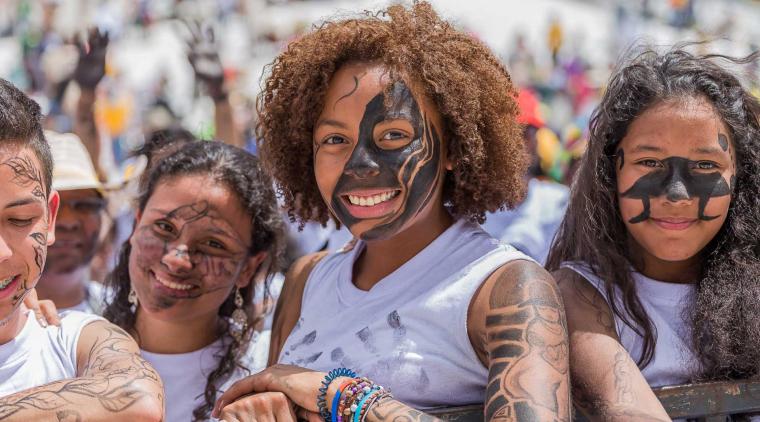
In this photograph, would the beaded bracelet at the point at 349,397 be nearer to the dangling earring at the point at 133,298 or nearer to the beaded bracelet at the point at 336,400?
the beaded bracelet at the point at 336,400

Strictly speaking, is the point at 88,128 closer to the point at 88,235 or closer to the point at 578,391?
the point at 88,235

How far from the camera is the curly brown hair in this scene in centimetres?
248

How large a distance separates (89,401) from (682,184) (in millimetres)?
1695

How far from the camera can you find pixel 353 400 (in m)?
2.18

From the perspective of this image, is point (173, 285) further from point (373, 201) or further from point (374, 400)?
point (374, 400)

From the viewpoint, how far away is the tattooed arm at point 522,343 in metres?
2.07

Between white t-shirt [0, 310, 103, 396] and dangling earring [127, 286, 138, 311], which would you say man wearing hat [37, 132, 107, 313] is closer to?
dangling earring [127, 286, 138, 311]

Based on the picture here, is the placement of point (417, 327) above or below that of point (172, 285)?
above

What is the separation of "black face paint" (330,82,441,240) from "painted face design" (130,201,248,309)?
0.75 metres

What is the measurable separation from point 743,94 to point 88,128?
4040 millimetres

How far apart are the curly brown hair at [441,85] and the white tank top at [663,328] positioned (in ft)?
1.24

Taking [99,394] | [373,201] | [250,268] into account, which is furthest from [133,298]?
[373,201]

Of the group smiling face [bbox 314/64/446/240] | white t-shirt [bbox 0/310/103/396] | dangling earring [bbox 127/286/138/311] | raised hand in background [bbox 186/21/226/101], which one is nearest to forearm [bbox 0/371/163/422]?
white t-shirt [bbox 0/310/103/396]

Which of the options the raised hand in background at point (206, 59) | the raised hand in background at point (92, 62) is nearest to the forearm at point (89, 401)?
the raised hand in background at point (206, 59)
